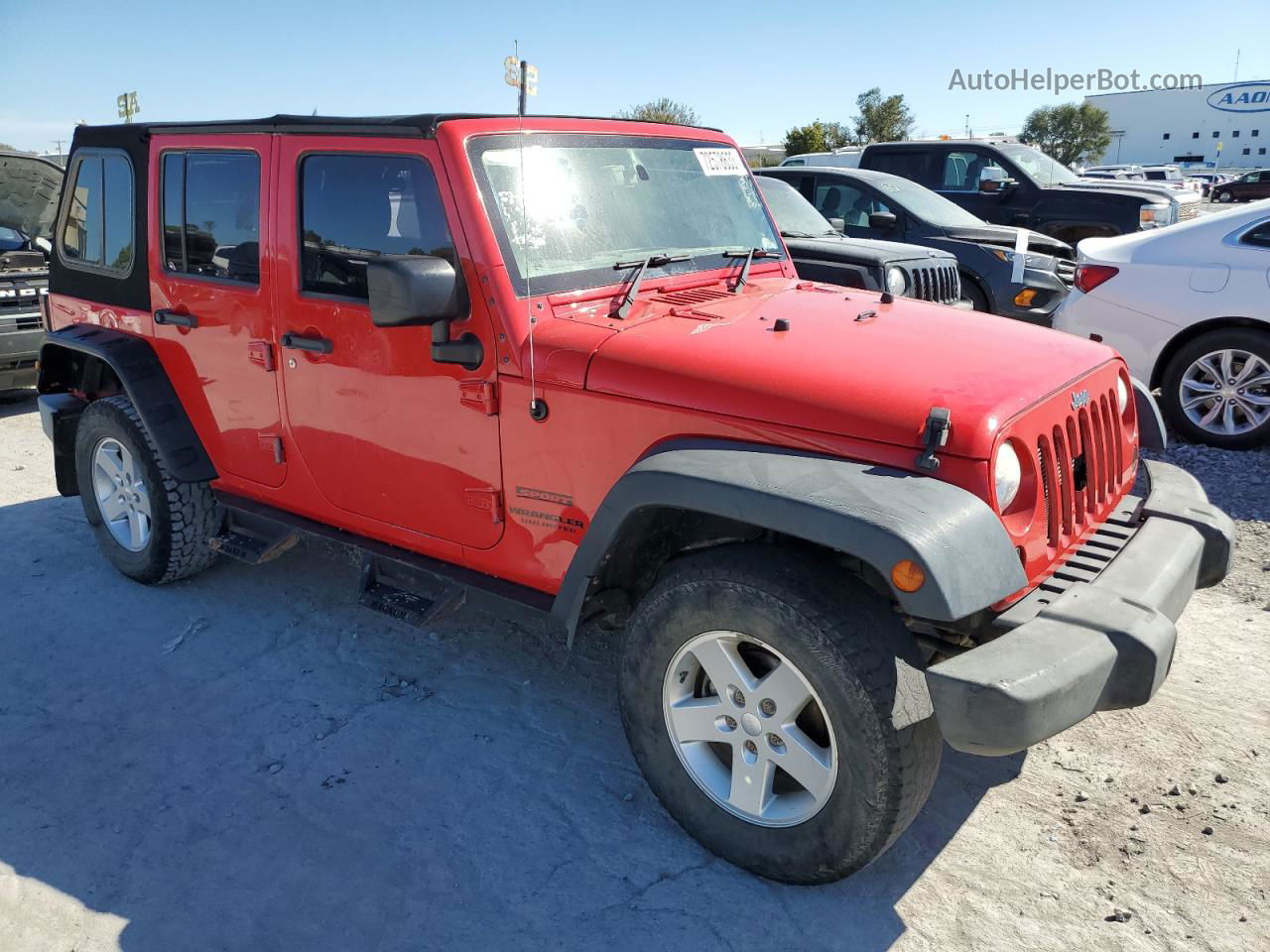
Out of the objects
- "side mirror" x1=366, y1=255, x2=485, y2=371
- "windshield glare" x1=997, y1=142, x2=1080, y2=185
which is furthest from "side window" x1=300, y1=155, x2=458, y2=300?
"windshield glare" x1=997, y1=142, x2=1080, y2=185

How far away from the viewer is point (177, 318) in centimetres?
403

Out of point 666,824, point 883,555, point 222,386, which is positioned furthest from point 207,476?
point 883,555

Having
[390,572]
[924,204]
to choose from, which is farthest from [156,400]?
[924,204]

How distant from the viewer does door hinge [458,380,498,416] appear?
303 cm

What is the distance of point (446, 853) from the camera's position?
2857 millimetres

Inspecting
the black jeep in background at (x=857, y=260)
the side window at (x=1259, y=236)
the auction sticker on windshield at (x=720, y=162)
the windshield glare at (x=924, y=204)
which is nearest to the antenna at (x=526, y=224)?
the auction sticker on windshield at (x=720, y=162)

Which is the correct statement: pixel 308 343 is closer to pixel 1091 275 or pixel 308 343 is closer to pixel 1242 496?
pixel 1242 496

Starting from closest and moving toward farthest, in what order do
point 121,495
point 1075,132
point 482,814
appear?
1. point 482,814
2. point 121,495
3. point 1075,132

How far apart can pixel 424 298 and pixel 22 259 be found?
23.4 ft

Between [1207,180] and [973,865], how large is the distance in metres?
49.4

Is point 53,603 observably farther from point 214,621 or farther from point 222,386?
point 222,386

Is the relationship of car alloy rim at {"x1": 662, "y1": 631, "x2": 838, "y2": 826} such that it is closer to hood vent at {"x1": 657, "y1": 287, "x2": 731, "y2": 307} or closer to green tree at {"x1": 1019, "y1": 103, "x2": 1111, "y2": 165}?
hood vent at {"x1": 657, "y1": 287, "x2": 731, "y2": 307}

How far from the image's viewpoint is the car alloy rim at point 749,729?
2.53m

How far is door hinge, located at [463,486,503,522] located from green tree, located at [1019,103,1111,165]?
61.0 meters
